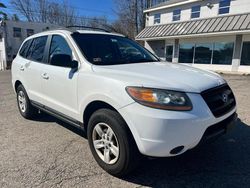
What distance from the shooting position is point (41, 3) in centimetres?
4366

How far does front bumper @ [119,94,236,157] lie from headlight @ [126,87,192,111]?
0.05 meters

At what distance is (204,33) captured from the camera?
655 inches

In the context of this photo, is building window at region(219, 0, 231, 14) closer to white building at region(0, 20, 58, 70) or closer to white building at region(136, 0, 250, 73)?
white building at region(136, 0, 250, 73)

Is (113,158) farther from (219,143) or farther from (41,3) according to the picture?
(41,3)

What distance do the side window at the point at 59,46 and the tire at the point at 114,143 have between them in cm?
120

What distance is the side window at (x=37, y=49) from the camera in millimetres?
4277

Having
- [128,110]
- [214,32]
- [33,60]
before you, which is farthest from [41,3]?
[128,110]

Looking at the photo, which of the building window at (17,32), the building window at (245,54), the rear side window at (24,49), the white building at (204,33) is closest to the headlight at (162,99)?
the rear side window at (24,49)

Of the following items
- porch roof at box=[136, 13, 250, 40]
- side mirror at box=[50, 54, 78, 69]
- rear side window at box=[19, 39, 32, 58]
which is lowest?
side mirror at box=[50, 54, 78, 69]

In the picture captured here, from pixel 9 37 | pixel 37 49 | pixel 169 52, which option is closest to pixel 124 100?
pixel 37 49

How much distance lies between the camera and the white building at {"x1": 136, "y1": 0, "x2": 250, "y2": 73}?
1562cm

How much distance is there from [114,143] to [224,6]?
1766cm

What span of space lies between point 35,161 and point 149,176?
5.40ft

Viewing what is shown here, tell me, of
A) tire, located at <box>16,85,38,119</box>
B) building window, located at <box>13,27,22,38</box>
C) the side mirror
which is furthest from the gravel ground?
building window, located at <box>13,27,22,38</box>
